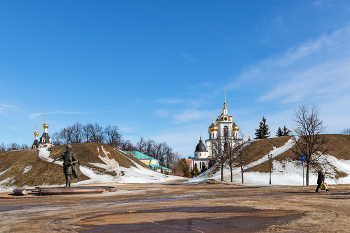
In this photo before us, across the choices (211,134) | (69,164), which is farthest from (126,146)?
(69,164)

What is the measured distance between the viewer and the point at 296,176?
4697 centimetres

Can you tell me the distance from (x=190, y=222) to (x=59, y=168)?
43.8m

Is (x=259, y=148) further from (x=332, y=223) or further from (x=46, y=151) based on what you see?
(x=332, y=223)

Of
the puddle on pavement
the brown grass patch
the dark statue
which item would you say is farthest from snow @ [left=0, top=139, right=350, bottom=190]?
the puddle on pavement

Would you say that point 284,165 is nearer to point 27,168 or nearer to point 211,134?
point 27,168

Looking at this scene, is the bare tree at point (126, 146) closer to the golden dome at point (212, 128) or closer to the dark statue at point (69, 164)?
the golden dome at point (212, 128)

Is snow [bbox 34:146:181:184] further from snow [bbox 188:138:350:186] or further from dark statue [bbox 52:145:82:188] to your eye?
dark statue [bbox 52:145:82:188]

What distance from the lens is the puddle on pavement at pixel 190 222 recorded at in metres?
7.74

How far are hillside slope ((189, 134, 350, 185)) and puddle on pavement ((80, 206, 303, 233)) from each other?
34.6m

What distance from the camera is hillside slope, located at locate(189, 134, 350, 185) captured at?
4612 cm

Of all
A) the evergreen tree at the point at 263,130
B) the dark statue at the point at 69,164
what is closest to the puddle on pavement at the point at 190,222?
the dark statue at the point at 69,164

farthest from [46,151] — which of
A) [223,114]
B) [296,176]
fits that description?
[223,114]

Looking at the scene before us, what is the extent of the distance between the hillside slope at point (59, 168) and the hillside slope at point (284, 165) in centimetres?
1327

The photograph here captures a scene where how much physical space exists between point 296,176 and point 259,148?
43.7ft
